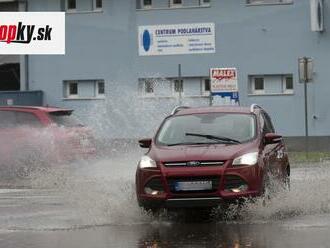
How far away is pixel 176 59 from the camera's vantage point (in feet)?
108

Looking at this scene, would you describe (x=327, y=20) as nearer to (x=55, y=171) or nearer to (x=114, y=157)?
(x=114, y=157)

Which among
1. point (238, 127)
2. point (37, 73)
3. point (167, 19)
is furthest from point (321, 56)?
point (238, 127)

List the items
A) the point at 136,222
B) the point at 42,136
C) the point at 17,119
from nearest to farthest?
the point at 136,222
the point at 42,136
the point at 17,119

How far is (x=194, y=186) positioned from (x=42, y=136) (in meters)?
9.14

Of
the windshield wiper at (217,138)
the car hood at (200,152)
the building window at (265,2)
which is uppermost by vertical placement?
the building window at (265,2)

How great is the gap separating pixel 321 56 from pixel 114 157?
1331cm

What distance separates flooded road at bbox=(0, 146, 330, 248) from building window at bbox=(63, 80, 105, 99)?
17.5 m

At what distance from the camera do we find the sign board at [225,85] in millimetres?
26516

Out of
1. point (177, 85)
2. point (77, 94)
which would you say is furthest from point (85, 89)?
point (177, 85)

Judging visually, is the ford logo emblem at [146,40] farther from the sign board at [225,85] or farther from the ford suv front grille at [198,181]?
the ford suv front grille at [198,181]

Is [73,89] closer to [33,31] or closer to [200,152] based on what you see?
[33,31]

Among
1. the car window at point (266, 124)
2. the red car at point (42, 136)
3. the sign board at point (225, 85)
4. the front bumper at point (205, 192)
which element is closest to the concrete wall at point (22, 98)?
the sign board at point (225, 85)

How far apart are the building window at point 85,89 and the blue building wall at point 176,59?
0.27 meters

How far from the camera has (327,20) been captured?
31.2 m
